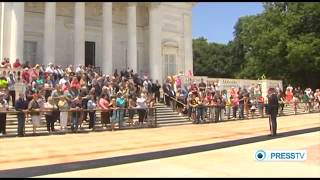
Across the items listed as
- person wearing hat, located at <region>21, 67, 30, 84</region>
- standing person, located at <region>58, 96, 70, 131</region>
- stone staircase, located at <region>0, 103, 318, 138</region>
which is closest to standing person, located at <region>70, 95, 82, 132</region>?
standing person, located at <region>58, 96, 70, 131</region>

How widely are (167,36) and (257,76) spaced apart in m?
24.8

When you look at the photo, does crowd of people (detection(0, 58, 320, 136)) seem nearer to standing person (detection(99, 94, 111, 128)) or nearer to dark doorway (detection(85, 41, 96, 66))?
standing person (detection(99, 94, 111, 128))

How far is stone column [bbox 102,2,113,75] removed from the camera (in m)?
35.8

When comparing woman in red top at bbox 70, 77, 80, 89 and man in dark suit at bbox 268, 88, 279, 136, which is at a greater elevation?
woman in red top at bbox 70, 77, 80, 89

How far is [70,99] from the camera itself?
2294 centimetres

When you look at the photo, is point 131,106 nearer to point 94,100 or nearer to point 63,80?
point 94,100

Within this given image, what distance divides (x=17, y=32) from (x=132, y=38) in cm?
933

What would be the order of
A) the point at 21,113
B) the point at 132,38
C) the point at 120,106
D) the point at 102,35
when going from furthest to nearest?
the point at 132,38 < the point at 102,35 < the point at 120,106 < the point at 21,113

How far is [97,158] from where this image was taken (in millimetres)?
13367

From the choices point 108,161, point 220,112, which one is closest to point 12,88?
point 220,112

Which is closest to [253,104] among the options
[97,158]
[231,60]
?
[97,158]

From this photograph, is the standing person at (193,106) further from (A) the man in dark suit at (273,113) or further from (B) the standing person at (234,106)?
(A) the man in dark suit at (273,113)

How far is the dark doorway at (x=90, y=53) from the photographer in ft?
126

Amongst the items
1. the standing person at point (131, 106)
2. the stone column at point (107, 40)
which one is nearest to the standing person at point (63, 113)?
the standing person at point (131, 106)
